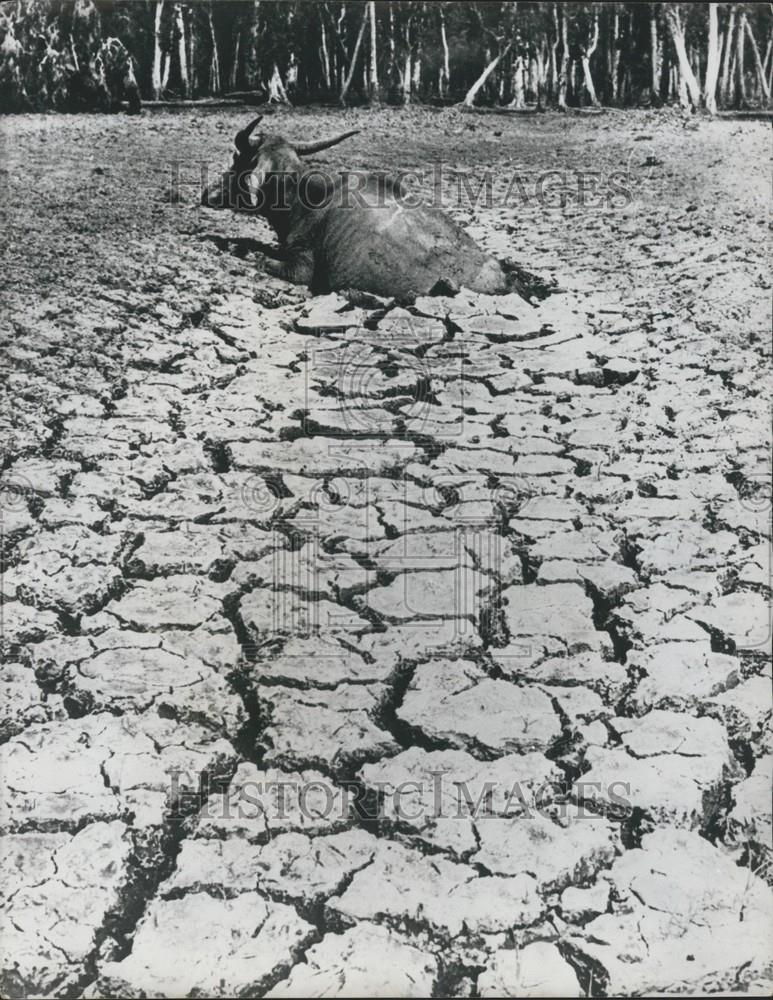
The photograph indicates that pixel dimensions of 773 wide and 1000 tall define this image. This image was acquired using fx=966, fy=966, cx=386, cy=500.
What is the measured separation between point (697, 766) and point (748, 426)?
0.79m

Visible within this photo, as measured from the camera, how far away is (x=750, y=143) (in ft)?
6.15

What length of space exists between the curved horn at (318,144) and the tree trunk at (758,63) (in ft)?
2.39

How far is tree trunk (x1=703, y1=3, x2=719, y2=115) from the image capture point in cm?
172

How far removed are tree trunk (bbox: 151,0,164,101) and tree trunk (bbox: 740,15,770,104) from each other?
1.05 metres

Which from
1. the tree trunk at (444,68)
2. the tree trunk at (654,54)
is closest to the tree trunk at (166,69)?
the tree trunk at (444,68)

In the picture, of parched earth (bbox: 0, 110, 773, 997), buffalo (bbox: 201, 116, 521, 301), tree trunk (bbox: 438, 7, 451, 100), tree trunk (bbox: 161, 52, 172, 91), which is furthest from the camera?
buffalo (bbox: 201, 116, 521, 301)

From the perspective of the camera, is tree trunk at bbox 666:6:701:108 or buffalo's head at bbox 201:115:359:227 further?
buffalo's head at bbox 201:115:359:227

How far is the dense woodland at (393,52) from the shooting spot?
1723 mm

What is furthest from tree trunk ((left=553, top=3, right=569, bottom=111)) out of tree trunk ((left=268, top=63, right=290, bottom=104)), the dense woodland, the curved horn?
tree trunk ((left=268, top=63, right=290, bottom=104))

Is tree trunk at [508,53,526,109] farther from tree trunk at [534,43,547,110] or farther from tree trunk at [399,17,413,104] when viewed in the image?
tree trunk at [399,17,413,104]

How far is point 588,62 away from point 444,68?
10.7 inches

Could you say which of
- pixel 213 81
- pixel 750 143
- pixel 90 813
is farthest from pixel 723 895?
pixel 213 81

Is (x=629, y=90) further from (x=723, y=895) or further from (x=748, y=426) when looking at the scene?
(x=723, y=895)

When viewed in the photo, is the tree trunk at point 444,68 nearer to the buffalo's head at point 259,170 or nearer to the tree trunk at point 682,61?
the buffalo's head at point 259,170
